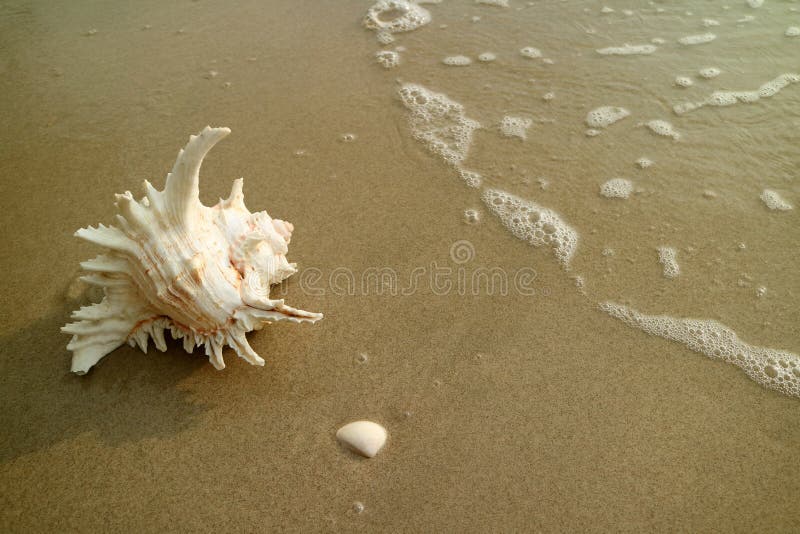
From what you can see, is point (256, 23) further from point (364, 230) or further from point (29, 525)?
point (29, 525)

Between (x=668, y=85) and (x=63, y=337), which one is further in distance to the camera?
(x=668, y=85)

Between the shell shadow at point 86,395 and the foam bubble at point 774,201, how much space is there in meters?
3.06

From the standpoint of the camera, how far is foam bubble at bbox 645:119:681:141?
3.40 m

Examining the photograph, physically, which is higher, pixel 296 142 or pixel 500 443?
pixel 296 142

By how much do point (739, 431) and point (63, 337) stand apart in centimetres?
292

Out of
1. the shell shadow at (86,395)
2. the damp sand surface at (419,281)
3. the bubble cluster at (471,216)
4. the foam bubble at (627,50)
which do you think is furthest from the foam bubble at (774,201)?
the shell shadow at (86,395)

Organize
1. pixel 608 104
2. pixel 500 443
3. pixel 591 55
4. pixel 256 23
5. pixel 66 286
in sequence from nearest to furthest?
1. pixel 500 443
2. pixel 66 286
3. pixel 608 104
4. pixel 591 55
5. pixel 256 23

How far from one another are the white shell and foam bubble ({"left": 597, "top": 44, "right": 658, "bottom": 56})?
10.6ft

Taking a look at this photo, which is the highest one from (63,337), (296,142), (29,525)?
(296,142)

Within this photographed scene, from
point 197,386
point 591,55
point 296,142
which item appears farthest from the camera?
point 591,55

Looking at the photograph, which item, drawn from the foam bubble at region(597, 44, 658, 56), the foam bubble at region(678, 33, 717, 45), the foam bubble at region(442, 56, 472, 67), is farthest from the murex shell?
the foam bubble at region(678, 33, 717, 45)

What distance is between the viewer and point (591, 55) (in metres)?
3.94

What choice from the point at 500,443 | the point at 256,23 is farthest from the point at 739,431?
the point at 256,23

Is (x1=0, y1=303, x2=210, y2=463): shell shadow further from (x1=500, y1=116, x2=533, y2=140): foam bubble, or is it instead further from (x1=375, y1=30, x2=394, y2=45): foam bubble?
(x1=375, y1=30, x2=394, y2=45): foam bubble
